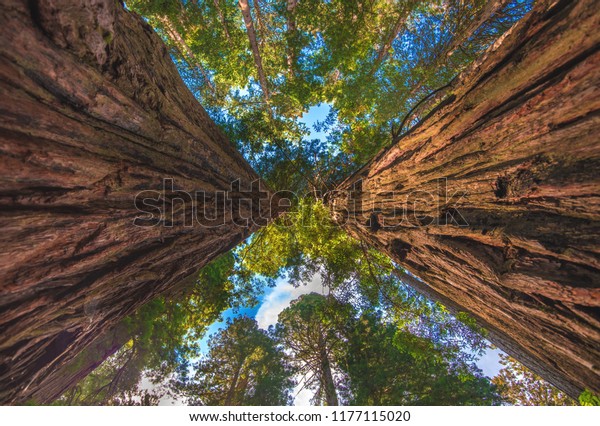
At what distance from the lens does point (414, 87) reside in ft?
32.3

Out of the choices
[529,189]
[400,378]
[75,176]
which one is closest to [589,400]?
[529,189]

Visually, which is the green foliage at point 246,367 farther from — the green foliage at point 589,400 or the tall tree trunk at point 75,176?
the green foliage at point 589,400

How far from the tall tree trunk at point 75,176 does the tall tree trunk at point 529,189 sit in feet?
11.4

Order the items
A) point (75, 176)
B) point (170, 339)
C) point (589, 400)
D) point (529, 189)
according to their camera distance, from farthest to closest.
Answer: point (170, 339)
point (529, 189)
point (75, 176)
point (589, 400)

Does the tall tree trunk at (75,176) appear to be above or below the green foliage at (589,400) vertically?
above

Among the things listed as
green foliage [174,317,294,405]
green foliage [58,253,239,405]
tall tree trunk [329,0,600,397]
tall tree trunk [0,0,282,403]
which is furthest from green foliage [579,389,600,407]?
green foliage [174,317,294,405]

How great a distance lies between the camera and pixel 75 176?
1.89 metres

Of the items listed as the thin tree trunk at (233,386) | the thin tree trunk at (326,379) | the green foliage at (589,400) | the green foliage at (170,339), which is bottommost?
the thin tree trunk at (233,386)

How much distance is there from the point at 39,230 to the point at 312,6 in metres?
9.27

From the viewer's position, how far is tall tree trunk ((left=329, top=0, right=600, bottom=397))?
166 centimetres

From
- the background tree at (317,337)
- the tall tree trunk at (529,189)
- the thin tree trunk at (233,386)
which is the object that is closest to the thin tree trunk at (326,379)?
the background tree at (317,337)

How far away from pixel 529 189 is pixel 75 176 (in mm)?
3786

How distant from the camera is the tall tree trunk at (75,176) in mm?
1585

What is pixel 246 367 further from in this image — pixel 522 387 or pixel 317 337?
pixel 522 387
